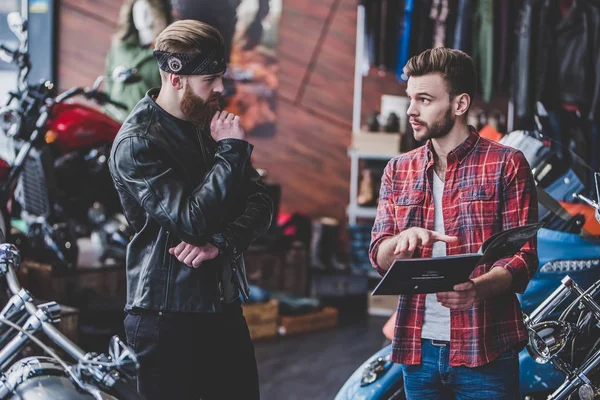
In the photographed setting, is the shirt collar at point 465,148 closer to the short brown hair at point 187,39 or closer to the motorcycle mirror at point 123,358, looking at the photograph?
the short brown hair at point 187,39

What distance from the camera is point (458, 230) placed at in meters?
2.11

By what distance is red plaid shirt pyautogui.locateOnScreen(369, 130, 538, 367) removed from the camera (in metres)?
2.07

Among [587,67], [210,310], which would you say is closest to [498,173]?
[210,310]

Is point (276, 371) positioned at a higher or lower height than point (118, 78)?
lower

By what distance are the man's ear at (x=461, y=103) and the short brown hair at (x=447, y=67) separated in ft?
0.03

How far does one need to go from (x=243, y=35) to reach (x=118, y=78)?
116 inches

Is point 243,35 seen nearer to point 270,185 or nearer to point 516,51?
point 270,185

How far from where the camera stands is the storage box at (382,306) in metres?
6.15

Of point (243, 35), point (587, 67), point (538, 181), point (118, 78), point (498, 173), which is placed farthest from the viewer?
point (243, 35)

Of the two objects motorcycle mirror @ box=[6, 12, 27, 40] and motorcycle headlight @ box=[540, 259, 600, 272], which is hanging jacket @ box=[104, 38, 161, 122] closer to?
motorcycle mirror @ box=[6, 12, 27, 40]

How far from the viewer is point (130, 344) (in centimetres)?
216

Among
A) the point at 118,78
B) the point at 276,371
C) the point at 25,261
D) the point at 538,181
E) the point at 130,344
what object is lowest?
the point at 276,371

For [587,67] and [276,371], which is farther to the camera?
[587,67]

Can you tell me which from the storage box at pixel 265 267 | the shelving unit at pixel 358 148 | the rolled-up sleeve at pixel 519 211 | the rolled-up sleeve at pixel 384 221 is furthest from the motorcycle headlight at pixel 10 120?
the rolled-up sleeve at pixel 519 211
